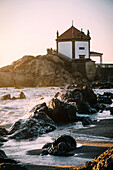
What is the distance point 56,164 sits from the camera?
6.46 m

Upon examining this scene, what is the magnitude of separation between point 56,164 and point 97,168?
7.11ft

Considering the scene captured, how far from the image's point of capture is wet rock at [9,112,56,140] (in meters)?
10.1

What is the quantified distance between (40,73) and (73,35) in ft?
35.1

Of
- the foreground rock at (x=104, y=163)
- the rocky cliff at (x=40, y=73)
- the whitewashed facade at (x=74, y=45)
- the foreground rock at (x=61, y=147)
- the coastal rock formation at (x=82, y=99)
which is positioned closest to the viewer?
the foreground rock at (x=104, y=163)

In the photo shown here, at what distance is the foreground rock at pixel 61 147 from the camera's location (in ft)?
24.2

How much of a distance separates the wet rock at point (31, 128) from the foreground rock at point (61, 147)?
217 centimetres

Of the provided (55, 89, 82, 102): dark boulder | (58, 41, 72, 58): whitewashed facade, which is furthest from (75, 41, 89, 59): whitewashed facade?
(55, 89, 82, 102): dark boulder

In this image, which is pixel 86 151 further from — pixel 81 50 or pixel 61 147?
pixel 81 50

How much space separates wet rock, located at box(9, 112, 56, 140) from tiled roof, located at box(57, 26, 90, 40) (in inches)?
2030

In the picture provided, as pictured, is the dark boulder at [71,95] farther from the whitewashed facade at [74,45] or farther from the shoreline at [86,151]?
the whitewashed facade at [74,45]

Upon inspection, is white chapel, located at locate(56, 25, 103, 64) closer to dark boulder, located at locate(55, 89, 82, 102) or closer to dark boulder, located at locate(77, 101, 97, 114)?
dark boulder, located at locate(55, 89, 82, 102)

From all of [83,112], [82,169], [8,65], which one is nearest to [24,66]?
[8,65]

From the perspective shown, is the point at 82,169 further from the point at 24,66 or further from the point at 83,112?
the point at 24,66

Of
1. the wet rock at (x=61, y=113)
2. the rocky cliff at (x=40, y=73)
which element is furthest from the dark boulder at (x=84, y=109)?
the rocky cliff at (x=40, y=73)
